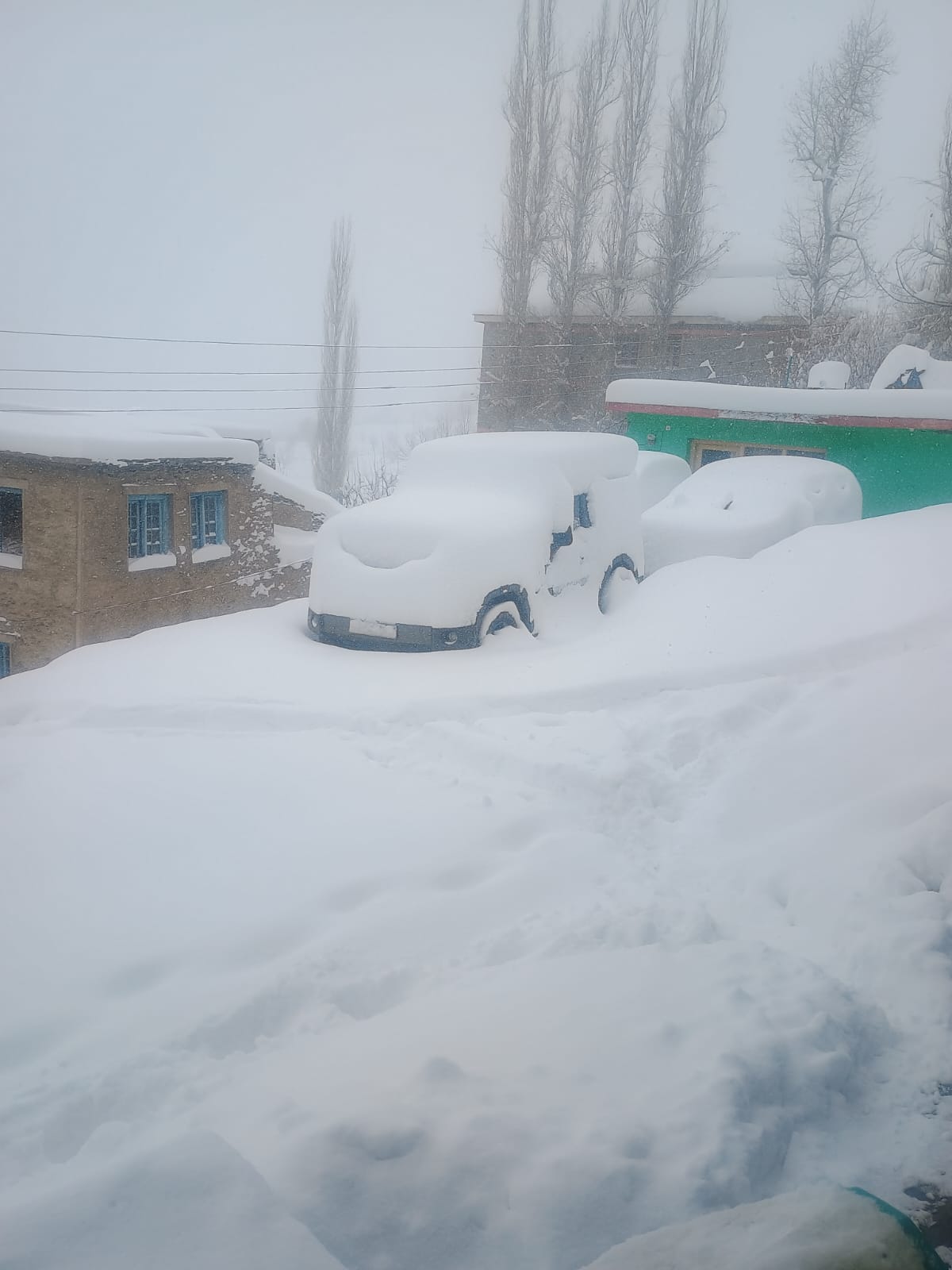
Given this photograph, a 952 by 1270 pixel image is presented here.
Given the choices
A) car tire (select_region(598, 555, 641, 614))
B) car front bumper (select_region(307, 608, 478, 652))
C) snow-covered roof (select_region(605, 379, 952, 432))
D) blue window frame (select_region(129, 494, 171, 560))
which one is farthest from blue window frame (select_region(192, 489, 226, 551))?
car front bumper (select_region(307, 608, 478, 652))

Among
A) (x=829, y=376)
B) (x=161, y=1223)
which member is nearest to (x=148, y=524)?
(x=829, y=376)

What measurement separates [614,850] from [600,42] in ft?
45.3

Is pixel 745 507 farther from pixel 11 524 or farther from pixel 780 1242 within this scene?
pixel 11 524

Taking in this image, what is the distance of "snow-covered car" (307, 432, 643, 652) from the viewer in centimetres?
622

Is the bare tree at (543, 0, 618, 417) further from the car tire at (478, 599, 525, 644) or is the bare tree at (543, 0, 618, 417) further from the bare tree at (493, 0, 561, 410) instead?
the car tire at (478, 599, 525, 644)

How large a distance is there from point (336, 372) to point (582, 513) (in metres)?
18.3

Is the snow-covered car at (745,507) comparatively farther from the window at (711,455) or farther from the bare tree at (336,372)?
the bare tree at (336,372)

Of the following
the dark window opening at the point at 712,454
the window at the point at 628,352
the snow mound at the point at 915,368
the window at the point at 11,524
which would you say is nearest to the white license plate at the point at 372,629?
the window at the point at 11,524

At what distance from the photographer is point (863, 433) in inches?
486

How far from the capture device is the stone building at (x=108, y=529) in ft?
40.9

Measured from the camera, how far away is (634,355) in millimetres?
23203

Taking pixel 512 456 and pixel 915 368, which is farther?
pixel 915 368

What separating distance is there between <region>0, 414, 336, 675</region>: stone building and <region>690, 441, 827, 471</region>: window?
7208mm

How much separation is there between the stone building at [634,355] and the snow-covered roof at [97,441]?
967 cm
